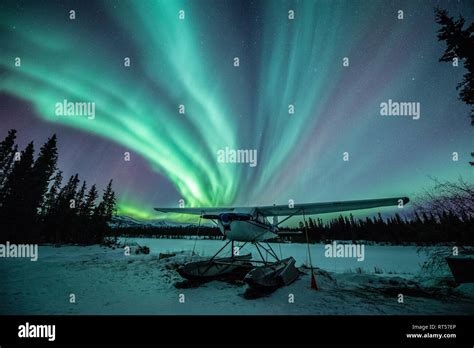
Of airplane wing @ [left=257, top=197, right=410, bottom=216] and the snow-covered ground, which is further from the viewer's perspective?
airplane wing @ [left=257, top=197, right=410, bottom=216]

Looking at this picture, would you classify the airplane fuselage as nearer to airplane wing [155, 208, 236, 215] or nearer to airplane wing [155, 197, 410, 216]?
airplane wing [155, 197, 410, 216]

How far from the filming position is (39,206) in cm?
2080

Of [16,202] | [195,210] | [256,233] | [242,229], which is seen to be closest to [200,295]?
[242,229]

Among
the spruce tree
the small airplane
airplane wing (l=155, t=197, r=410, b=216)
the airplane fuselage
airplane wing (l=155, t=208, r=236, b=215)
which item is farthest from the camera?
the spruce tree

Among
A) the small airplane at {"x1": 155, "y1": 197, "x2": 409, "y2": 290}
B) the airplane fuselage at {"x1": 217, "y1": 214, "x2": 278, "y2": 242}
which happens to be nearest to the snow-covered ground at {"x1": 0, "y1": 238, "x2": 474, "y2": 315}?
the small airplane at {"x1": 155, "y1": 197, "x2": 409, "y2": 290}

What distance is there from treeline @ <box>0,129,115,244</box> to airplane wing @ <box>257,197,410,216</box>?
52.8ft

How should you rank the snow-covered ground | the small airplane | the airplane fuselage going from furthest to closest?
the airplane fuselage
the small airplane
the snow-covered ground

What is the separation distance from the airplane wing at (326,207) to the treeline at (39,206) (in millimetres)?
16107

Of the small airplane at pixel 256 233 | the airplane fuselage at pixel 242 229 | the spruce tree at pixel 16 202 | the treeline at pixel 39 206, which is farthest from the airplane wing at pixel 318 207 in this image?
the spruce tree at pixel 16 202

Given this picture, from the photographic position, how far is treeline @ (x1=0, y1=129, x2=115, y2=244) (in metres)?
18.1

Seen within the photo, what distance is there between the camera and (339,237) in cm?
6006

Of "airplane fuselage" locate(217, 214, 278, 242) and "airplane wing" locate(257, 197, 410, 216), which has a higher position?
"airplane wing" locate(257, 197, 410, 216)
